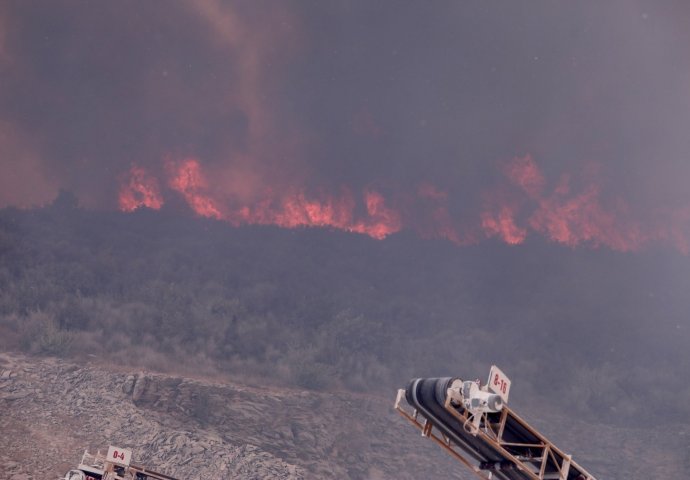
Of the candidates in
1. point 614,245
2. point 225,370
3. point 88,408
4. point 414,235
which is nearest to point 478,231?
point 414,235

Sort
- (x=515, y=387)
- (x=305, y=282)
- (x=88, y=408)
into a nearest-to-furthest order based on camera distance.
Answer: (x=88, y=408) → (x=515, y=387) → (x=305, y=282)

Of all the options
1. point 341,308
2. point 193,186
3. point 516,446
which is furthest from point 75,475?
point 193,186

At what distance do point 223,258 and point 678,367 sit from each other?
4196 centimetres

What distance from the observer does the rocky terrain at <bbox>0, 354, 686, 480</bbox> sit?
25031 mm

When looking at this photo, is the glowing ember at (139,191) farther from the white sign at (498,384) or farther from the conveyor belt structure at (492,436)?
the white sign at (498,384)

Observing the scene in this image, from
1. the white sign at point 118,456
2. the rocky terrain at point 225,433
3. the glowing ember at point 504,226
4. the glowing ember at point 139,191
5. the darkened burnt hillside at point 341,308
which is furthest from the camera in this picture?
the glowing ember at point 504,226

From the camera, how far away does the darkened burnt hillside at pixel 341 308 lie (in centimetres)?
3850

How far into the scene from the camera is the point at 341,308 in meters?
49.8

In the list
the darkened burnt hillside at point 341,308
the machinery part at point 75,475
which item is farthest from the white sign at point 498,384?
the darkened burnt hillside at point 341,308

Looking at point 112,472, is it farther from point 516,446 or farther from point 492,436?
point 516,446

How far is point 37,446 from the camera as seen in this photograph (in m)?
24.0

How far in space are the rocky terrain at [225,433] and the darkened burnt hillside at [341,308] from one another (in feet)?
10.1

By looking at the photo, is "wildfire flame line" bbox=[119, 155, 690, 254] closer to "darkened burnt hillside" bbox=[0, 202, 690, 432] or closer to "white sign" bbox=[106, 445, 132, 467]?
"darkened burnt hillside" bbox=[0, 202, 690, 432]

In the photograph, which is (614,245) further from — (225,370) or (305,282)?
(225,370)
